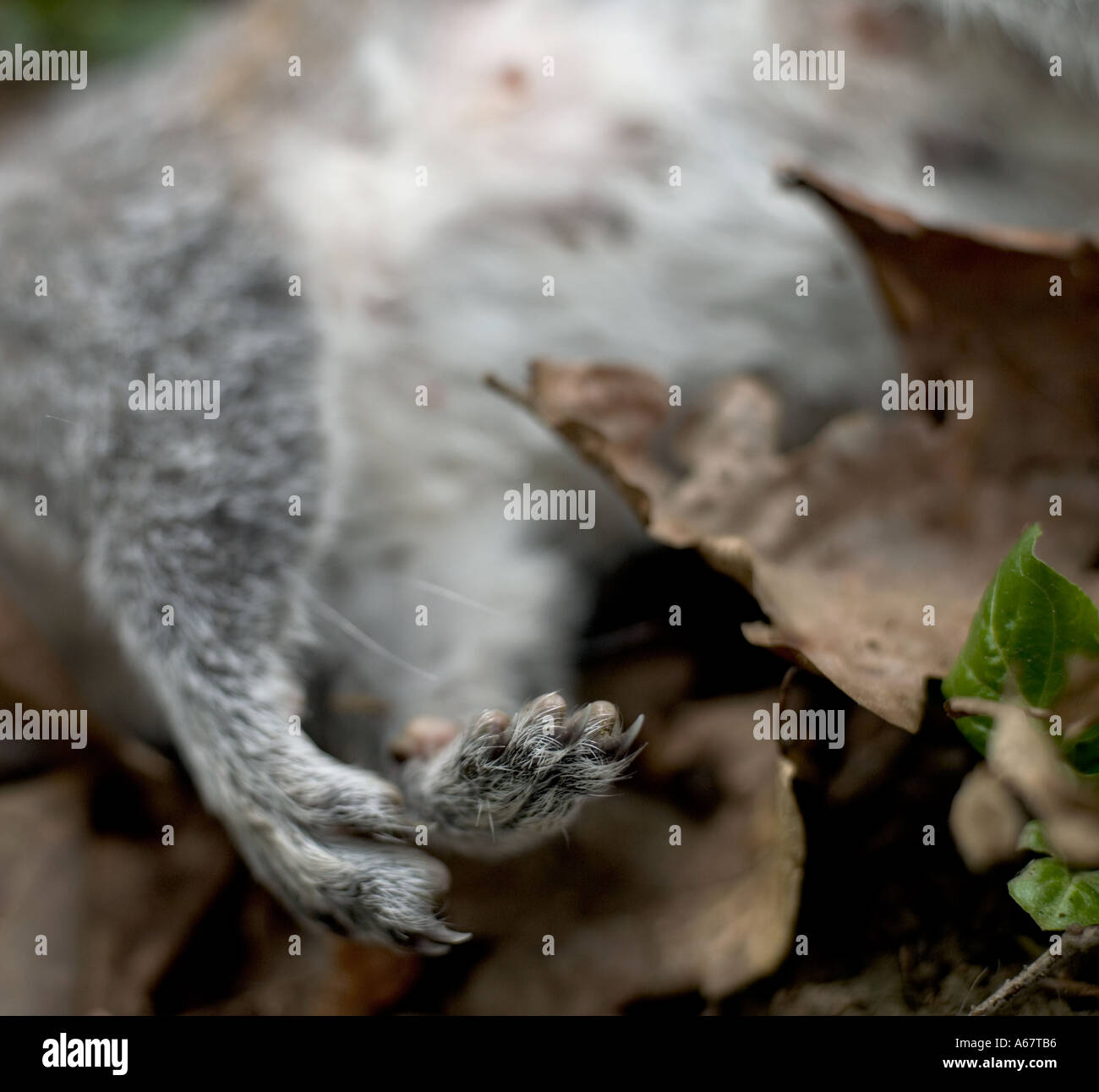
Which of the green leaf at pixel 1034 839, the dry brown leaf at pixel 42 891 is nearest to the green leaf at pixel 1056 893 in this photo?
the green leaf at pixel 1034 839

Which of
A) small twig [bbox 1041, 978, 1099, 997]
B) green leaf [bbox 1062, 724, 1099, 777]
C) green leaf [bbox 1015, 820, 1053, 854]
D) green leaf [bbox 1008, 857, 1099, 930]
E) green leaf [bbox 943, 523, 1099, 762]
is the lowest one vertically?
small twig [bbox 1041, 978, 1099, 997]

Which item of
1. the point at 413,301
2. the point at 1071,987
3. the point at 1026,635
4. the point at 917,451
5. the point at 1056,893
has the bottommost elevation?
the point at 1071,987

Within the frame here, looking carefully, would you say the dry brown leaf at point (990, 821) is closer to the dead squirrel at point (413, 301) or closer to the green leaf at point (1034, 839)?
the green leaf at point (1034, 839)

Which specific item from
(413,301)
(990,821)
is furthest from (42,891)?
(990,821)

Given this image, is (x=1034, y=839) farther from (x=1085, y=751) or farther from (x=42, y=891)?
(x=42, y=891)

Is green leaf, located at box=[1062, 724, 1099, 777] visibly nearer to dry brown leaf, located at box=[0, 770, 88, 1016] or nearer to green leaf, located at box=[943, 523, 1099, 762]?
green leaf, located at box=[943, 523, 1099, 762]

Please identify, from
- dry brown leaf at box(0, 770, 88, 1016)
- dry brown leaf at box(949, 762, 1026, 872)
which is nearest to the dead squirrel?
dry brown leaf at box(0, 770, 88, 1016)
